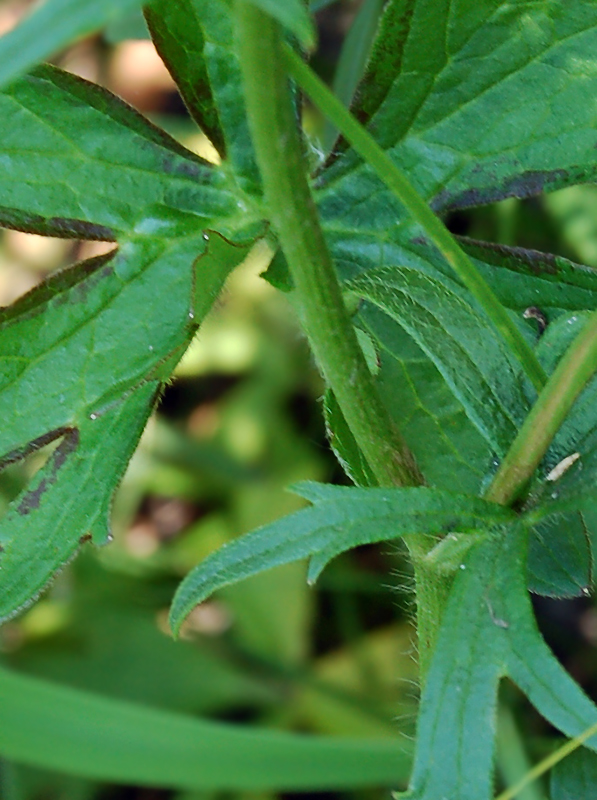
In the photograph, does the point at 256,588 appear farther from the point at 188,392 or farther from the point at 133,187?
the point at 133,187

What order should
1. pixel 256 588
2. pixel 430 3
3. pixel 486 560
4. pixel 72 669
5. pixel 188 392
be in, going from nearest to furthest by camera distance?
pixel 486 560, pixel 430 3, pixel 72 669, pixel 256 588, pixel 188 392

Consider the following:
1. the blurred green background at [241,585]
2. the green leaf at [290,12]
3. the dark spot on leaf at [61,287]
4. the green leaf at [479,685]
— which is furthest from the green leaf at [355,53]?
the green leaf at [290,12]

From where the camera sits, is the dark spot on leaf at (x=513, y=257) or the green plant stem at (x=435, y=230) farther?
the dark spot on leaf at (x=513, y=257)

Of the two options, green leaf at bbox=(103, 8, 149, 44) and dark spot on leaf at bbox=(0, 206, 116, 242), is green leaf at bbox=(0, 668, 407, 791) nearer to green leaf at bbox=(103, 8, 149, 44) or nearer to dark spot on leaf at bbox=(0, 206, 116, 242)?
dark spot on leaf at bbox=(0, 206, 116, 242)


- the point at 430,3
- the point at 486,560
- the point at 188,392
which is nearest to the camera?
the point at 486,560

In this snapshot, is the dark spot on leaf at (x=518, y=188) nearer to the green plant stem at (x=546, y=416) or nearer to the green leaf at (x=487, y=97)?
the green leaf at (x=487, y=97)

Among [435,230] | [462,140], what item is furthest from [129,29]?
[435,230]

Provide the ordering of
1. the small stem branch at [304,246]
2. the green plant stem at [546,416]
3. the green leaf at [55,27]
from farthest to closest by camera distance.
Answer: the green plant stem at [546,416] < the small stem branch at [304,246] < the green leaf at [55,27]

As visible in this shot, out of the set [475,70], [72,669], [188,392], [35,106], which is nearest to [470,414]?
[475,70]
